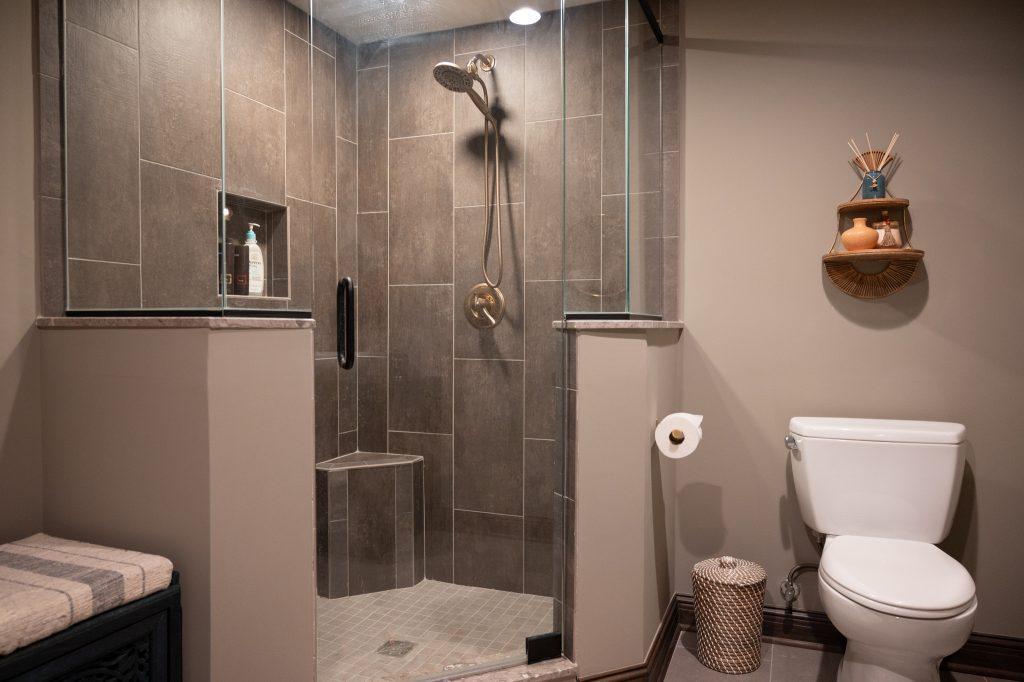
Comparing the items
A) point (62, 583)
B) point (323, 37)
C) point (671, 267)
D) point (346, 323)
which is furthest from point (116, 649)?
point (671, 267)

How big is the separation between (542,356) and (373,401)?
0.63 meters

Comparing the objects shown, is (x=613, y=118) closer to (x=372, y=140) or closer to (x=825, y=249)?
(x=372, y=140)

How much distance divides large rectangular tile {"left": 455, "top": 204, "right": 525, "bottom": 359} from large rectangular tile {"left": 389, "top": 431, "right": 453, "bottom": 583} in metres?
0.34

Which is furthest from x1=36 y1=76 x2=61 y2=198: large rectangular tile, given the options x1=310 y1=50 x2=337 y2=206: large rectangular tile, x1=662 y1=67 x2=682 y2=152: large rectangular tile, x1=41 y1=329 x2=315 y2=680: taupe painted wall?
x1=662 y1=67 x2=682 y2=152: large rectangular tile

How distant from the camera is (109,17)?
5.63ft

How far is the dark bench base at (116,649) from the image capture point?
119cm

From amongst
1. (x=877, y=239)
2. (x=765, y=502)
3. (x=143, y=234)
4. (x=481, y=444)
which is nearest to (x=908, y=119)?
(x=877, y=239)

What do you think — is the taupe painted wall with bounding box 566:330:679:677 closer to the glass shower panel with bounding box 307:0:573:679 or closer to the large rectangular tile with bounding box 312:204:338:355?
the glass shower panel with bounding box 307:0:573:679

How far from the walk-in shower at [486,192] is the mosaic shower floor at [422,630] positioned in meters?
0.90

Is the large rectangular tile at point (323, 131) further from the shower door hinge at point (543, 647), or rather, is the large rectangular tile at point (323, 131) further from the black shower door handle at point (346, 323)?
the shower door hinge at point (543, 647)

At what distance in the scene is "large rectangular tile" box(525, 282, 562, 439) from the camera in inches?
78.3

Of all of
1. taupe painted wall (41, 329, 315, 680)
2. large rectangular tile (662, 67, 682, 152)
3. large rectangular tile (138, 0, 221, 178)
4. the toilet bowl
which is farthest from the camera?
large rectangular tile (662, 67, 682, 152)

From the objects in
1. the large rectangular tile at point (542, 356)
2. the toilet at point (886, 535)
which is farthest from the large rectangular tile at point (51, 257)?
the toilet at point (886, 535)

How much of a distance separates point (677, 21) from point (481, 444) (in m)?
1.74
